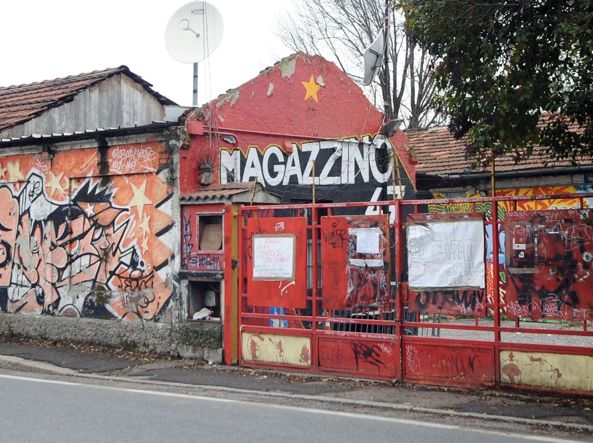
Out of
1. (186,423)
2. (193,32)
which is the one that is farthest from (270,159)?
(186,423)

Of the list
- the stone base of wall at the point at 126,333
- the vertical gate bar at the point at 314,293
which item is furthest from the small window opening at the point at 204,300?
the vertical gate bar at the point at 314,293

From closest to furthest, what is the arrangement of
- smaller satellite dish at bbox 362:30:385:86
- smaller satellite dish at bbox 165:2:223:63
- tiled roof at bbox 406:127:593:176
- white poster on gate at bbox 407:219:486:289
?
white poster on gate at bbox 407:219:486:289
smaller satellite dish at bbox 362:30:385:86
smaller satellite dish at bbox 165:2:223:63
tiled roof at bbox 406:127:593:176

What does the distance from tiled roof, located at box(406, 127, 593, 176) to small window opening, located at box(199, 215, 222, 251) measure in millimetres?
6887

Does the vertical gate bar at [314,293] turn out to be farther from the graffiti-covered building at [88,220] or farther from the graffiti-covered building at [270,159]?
the graffiti-covered building at [88,220]

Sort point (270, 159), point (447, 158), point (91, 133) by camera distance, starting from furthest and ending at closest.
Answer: point (447, 158)
point (270, 159)
point (91, 133)

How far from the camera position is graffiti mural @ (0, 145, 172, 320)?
1299 cm

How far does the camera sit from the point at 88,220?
14031mm

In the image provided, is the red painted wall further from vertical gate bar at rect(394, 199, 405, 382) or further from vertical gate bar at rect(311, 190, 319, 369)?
vertical gate bar at rect(394, 199, 405, 382)

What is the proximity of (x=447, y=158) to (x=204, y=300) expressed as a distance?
418 inches

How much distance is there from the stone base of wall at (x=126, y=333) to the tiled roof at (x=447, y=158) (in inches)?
308

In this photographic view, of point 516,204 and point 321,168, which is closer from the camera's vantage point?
point 516,204

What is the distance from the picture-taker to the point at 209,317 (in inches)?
482

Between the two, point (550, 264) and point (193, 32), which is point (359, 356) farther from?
point (193, 32)

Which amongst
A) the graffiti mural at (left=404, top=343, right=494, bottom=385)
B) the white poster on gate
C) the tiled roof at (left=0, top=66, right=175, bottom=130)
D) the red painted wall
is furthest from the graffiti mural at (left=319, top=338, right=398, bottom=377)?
the tiled roof at (left=0, top=66, right=175, bottom=130)
